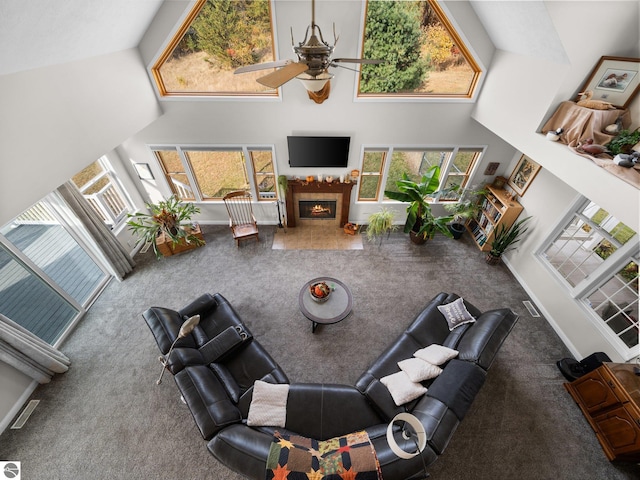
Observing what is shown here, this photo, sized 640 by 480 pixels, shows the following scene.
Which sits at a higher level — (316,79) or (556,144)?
(316,79)

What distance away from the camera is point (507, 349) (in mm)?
4234

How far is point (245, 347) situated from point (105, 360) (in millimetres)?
2192

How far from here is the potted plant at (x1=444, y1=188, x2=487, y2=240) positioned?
5.86 m

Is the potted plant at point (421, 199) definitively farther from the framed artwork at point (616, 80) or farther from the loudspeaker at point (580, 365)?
the loudspeaker at point (580, 365)

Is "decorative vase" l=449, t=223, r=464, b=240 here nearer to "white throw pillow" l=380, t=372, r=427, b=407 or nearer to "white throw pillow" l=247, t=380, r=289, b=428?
"white throw pillow" l=380, t=372, r=427, b=407

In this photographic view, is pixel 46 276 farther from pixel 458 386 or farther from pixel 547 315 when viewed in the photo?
pixel 547 315

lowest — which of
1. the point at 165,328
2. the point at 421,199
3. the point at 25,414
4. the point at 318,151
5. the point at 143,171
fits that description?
the point at 25,414

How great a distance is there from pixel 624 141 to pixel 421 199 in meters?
2.80

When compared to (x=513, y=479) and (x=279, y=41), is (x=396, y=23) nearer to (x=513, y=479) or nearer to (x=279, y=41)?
(x=279, y=41)

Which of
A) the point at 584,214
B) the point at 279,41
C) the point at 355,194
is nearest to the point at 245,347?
the point at 355,194

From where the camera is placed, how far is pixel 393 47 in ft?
14.7

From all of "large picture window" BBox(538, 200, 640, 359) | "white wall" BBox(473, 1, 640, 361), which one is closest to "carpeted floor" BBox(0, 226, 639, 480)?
"white wall" BBox(473, 1, 640, 361)

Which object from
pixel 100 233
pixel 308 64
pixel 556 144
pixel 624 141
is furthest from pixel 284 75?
pixel 100 233

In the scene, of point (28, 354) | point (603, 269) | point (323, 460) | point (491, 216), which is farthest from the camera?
point (491, 216)
